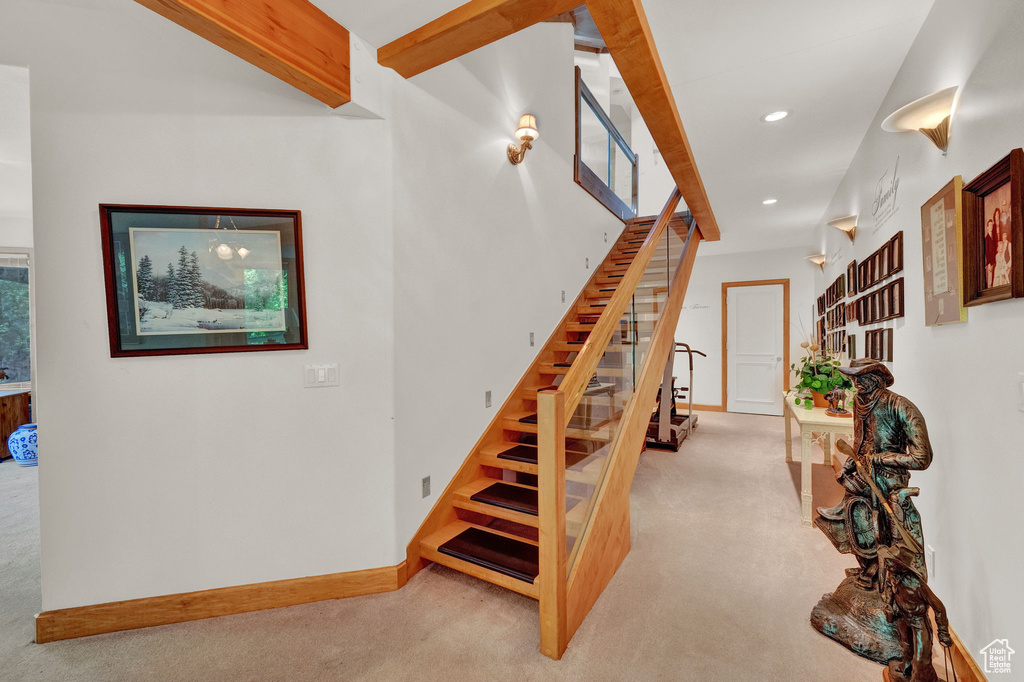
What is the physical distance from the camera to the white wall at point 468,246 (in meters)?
2.37

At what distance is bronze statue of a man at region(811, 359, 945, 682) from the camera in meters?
1.53

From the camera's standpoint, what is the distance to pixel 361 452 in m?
2.23

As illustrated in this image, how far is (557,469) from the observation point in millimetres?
1764

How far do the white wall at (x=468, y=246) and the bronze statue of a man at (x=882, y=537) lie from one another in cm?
196

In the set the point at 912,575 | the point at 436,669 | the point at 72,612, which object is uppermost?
the point at 912,575

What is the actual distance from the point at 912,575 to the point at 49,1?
4.02m

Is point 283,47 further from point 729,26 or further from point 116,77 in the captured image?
point 729,26

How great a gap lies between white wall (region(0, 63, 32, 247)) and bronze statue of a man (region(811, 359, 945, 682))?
12.8 feet

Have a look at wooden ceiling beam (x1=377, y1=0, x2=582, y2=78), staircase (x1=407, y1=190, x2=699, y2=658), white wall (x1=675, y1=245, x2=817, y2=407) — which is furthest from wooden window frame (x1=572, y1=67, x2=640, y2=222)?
wooden ceiling beam (x1=377, y1=0, x2=582, y2=78)

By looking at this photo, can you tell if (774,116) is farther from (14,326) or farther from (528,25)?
(14,326)

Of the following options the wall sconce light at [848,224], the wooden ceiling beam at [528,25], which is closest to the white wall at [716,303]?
the wall sconce light at [848,224]

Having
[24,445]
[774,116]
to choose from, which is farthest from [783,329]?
[24,445]

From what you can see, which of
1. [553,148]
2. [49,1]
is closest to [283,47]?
[49,1]

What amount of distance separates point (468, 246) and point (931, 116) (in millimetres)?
2269
